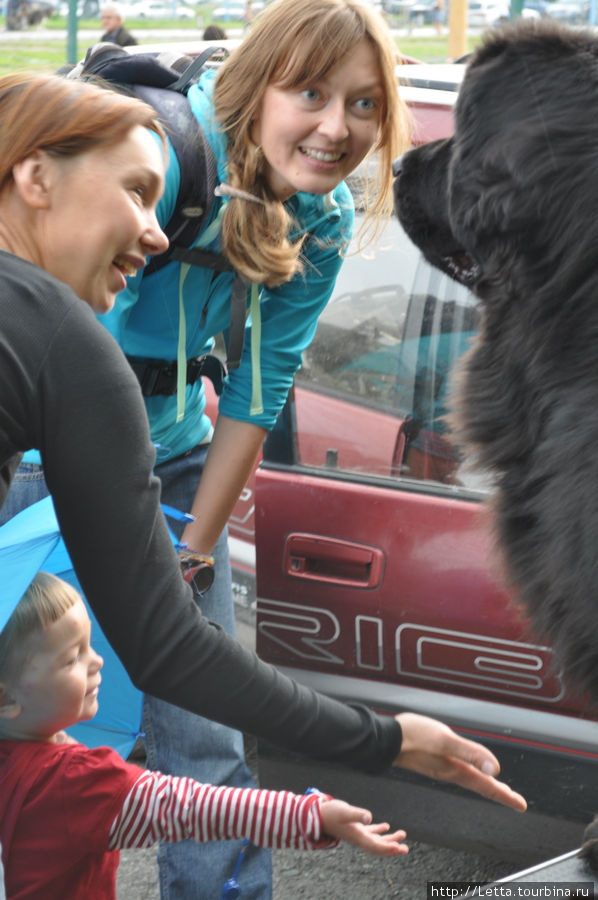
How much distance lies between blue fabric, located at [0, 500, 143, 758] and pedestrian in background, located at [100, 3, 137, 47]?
8299 millimetres

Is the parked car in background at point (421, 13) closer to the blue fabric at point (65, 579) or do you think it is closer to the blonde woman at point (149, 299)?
the blonde woman at point (149, 299)

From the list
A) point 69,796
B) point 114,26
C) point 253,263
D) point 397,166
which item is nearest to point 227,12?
point 114,26

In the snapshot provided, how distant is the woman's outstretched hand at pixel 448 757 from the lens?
1.52 m

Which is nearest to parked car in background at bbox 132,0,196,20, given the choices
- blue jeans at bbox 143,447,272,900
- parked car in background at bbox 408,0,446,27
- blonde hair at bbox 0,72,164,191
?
parked car in background at bbox 408,0,446,27

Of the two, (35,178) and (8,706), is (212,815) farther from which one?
(35,178)

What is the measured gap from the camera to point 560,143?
5.61 ft

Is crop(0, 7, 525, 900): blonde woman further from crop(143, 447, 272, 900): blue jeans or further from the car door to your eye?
crop(143, 447, 272, 900): blue jeans

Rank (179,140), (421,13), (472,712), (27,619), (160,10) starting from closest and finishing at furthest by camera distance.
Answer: (27,619) < (179,140) < (472,712) < (421,13) < (160,10)

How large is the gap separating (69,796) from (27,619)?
301 mm

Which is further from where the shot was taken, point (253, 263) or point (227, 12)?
point (227, 12)

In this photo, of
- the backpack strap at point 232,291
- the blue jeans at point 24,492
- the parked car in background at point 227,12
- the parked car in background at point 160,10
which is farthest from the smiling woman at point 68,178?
the parked car in background at point 160,10

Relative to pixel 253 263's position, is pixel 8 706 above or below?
below

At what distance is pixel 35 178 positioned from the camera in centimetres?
141

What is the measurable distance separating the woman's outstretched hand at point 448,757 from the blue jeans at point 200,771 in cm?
78
